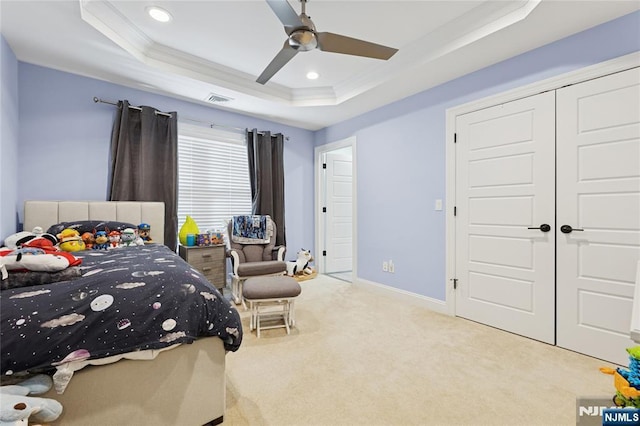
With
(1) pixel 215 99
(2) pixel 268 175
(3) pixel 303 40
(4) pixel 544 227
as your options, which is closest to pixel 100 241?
(1) pixel 215 99

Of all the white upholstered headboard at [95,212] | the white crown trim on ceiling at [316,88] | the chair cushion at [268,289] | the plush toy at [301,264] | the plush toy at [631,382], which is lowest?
the plush toy at [301,264]

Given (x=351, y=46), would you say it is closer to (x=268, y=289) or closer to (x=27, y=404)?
(x=268, y=289)

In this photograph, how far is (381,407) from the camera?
1.64 m

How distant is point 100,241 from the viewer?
103 inches

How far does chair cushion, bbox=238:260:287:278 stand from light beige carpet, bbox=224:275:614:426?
25.3 inches

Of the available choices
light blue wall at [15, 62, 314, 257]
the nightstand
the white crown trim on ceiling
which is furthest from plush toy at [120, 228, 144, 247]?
the white crown trim on ceiling

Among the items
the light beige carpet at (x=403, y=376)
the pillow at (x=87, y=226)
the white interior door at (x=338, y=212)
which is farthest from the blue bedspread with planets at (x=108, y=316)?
the white interior door at (x=338, y=212)

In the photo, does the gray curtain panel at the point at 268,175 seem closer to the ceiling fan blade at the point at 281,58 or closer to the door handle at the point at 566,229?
the ceiling fan blade at the point at 281,58

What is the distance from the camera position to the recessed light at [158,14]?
7.57ft

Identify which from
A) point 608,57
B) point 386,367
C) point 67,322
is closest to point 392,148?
point 608,57

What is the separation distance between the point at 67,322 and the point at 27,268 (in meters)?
0.42

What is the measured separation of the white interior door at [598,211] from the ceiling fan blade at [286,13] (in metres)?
2.22

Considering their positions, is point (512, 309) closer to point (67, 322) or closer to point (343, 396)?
point (343, 396)

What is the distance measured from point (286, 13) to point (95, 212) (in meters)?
2.77
